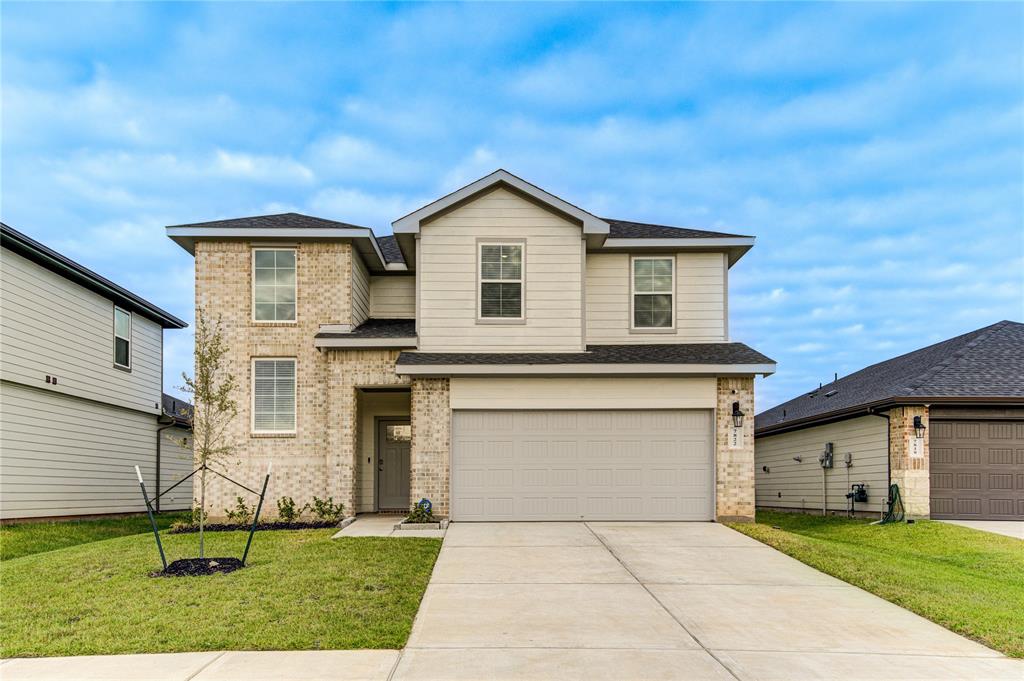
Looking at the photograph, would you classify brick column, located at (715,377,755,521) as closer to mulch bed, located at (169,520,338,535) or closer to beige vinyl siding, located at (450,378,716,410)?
beige vinyl siding, located at (450,378,716,410)

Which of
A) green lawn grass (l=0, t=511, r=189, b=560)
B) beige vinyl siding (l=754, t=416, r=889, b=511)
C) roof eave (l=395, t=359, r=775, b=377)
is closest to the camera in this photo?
green lawn grass (l=0, t=511, r=189, b=560)

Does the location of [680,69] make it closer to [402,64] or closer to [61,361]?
[402,64]

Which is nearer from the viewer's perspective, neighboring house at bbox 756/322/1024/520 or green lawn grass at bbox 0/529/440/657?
green lawn grass at bbox 0/529/440/657

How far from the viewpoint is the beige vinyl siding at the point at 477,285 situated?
1586cm

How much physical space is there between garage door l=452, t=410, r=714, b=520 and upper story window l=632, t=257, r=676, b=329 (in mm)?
2401

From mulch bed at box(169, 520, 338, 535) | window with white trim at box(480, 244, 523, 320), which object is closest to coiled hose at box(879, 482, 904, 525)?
window with white trim at box(480, 244, 523, 320)

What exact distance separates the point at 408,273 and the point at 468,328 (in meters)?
2.83

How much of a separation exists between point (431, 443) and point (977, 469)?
11.4m

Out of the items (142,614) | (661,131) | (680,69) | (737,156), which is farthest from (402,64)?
(142,614)

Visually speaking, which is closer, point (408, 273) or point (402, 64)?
point (408, 273)

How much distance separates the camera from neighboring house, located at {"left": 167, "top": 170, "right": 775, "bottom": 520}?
1505cm

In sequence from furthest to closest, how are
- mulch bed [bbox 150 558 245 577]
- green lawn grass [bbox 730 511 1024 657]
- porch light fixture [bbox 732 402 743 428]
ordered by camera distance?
porch light fixture [bbox 732 402 743 428]
mulch bed [bbox 150 558 245 577]
green lawn grass [bbox 730 511 1024 657]

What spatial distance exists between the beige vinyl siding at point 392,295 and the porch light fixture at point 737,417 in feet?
24.8

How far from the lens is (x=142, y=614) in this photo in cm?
789
